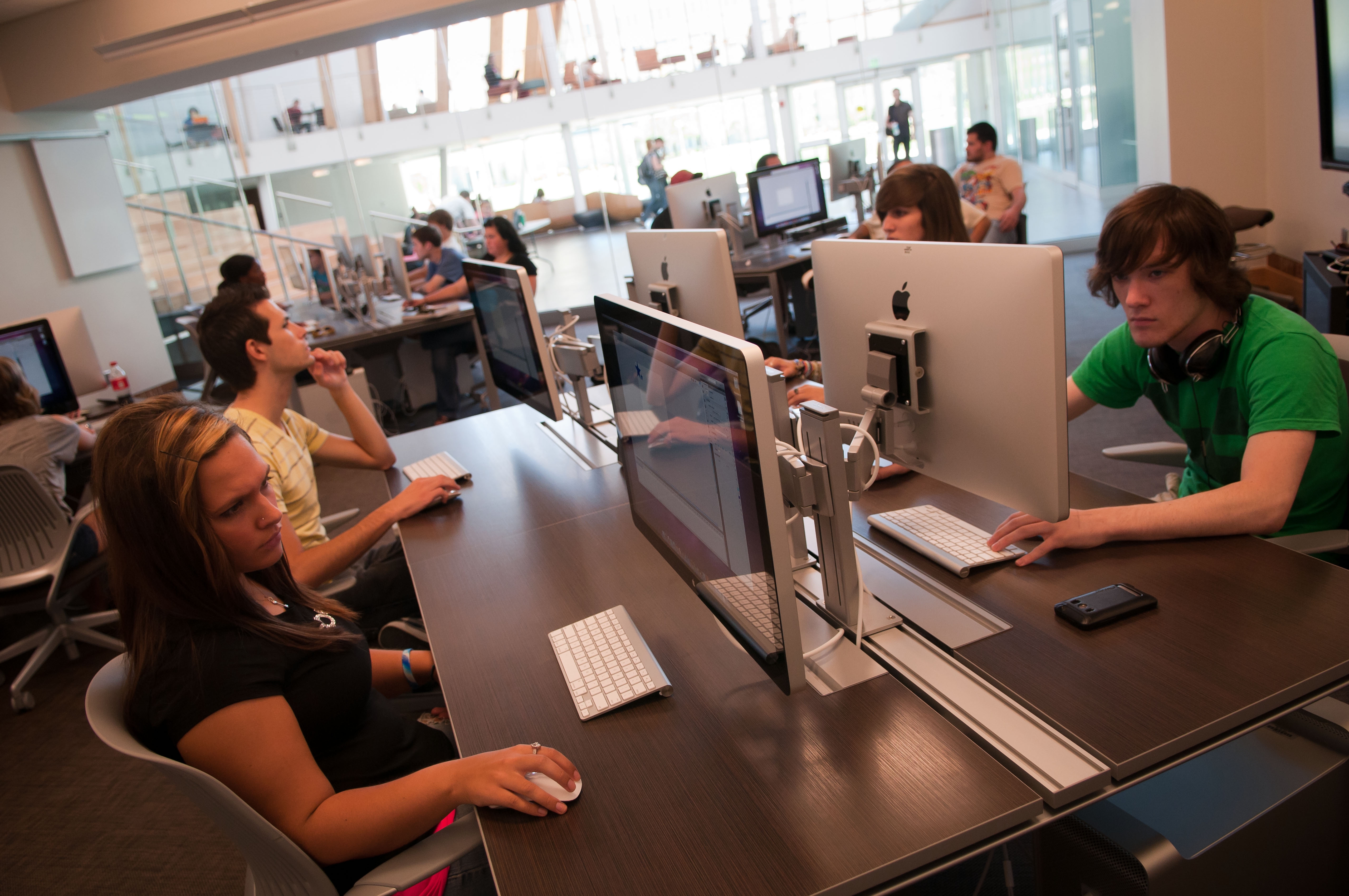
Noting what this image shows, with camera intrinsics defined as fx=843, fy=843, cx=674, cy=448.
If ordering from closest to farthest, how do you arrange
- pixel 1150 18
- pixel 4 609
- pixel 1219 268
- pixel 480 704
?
pixel 480 704 → pixel 1219 268 → pixel 4 609 → pixel 1150 18

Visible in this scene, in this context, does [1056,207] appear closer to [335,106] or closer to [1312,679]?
[335,106]

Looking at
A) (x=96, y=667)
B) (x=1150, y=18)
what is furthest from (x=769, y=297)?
(x=96, y=667)

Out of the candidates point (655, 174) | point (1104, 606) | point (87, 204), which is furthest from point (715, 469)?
point (87, 204)

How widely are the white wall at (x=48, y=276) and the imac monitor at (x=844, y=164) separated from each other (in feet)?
18.9

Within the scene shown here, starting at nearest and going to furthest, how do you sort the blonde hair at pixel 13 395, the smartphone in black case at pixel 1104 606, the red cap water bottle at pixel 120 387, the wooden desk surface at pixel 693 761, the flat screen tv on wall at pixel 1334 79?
the wooden desk surface at pixel 693 761, the smartphone in black case at pixel 1104 606, the blonde hair at pixel 13 395, the flat screen tv on wall at pixel 1334 79, the red cap water bottle at pixel 120 387

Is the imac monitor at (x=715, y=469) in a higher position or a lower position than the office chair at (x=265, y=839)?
higher

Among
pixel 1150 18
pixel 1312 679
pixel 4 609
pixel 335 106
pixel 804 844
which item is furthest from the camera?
pixel 335 106

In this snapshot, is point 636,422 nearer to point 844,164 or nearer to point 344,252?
point 844,164

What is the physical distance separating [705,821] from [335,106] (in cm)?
780

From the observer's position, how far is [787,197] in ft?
19.4

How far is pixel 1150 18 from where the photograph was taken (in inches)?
211

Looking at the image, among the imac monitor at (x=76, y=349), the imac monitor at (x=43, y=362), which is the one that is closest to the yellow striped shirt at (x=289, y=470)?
the imac monitor at (x=43, y=362)

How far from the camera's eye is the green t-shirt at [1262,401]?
142 centimetres

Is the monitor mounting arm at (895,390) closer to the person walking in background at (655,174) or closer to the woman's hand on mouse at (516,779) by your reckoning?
the woman's hand on mouse at (516,779)
